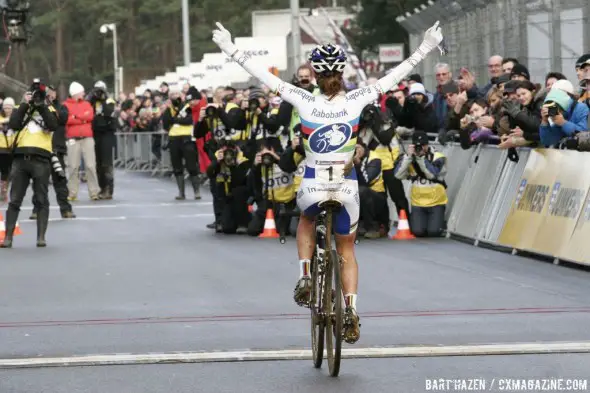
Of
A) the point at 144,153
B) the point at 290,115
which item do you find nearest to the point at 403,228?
the point at 290,115

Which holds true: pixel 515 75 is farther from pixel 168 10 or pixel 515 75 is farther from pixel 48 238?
pixel 168 10

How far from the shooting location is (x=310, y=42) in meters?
66.0

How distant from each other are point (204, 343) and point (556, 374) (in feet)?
8.84

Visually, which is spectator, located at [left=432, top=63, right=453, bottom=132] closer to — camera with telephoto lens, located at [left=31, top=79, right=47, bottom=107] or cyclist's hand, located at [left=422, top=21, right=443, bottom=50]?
camera with telephoto lens, located at [left=31, top=79, right=47, bottom=107]

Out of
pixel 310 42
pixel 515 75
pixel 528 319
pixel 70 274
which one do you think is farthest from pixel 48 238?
pixel 310 42

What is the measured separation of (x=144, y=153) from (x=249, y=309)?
29.3 m

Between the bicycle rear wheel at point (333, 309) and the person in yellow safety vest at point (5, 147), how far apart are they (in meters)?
18.7

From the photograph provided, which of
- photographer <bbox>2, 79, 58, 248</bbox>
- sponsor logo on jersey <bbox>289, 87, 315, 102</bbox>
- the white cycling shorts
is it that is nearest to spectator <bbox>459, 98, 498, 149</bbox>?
photographer <bbox>2, 79, 58, 248</bbox>

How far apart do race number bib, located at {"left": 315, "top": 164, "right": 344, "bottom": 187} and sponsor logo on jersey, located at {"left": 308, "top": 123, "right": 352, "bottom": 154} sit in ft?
0.39

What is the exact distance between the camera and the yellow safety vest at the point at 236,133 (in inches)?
840

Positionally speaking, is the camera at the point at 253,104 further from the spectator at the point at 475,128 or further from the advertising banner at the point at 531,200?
the advertising banner at the point at 531,200

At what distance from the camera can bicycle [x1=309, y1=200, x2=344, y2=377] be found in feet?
31.3

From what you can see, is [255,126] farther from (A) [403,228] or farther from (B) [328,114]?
(B) [328,114]

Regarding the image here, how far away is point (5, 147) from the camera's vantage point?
94.6 ft
